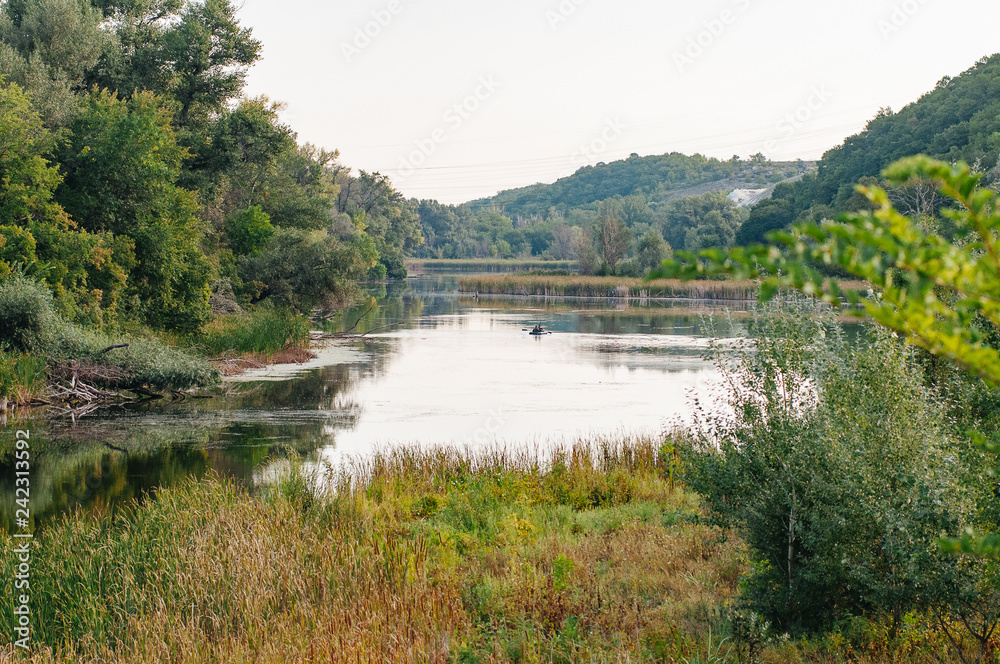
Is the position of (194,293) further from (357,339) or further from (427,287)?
(427,287)

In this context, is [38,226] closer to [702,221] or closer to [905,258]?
[905,258]

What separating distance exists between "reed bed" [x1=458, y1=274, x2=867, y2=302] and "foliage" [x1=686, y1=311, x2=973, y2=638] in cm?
4625

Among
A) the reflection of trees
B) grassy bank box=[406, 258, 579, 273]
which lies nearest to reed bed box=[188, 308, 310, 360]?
the reflection of trees

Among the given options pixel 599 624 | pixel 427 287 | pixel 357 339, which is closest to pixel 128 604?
pixel 599 624

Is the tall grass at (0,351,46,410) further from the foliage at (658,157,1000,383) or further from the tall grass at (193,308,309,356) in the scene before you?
the foliage at (658,157,1000,383)

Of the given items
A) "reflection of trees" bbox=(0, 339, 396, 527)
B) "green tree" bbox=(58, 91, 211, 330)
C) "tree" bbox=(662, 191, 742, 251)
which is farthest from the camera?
"tree" bbox=(662, 191, 742, 251)

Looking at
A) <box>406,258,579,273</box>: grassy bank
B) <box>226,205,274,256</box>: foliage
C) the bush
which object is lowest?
the bush

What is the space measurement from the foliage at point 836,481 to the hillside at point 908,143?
4200 cm

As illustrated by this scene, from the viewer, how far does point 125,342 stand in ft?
67.3

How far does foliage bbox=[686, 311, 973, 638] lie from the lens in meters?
5.19

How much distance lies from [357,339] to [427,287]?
146ft

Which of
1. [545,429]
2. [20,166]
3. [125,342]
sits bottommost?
[545,429]

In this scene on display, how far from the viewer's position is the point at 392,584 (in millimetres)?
7430

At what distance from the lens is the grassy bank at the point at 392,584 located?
5945 millimetres
